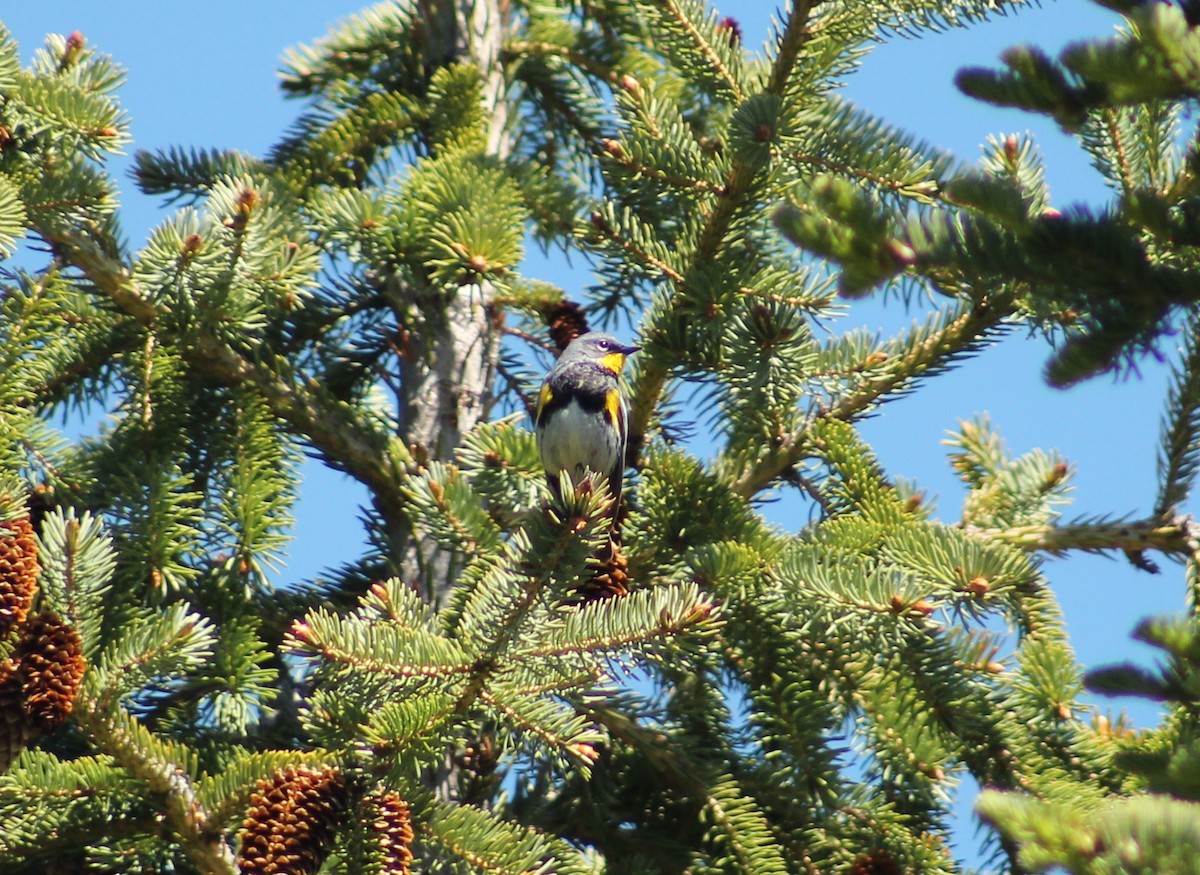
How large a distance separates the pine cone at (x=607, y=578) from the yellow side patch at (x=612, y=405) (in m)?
1.03

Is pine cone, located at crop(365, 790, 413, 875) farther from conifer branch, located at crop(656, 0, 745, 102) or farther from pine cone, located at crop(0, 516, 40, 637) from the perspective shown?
conifer branch, located at crop(656, 0, 745, 102)

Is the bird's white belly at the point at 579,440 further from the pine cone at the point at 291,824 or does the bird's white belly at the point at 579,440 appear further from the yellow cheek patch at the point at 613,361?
the pine cone at the point at 291,824

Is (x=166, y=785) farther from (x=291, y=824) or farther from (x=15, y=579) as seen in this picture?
(x=15, y=579)

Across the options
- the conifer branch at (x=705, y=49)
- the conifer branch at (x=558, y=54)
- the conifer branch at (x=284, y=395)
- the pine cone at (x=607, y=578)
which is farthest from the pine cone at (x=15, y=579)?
the conifer branch at (x=558, y=54)

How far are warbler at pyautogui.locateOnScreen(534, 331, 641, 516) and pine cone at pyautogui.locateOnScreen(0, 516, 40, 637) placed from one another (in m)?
1.75

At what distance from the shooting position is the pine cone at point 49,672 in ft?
8.21

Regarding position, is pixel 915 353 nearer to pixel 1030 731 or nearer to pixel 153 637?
pixel 1030 731

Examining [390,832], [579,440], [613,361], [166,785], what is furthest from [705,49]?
[166,785]

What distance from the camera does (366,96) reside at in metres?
4.68

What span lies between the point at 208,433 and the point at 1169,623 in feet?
9.17

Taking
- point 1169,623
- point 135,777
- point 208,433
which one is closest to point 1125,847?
point 1169,623

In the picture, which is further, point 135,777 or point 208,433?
point 208,433

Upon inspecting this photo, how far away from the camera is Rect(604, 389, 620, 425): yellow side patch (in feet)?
13.6

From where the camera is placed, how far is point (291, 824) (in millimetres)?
2420
